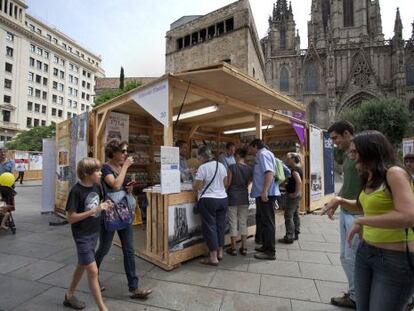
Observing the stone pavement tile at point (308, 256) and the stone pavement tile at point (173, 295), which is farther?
the stone pavement tile at point (308, 256)

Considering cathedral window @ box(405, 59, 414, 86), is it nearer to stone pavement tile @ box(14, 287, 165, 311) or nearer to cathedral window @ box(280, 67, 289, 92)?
cathedral window @ box(280, 67, 289, 92)

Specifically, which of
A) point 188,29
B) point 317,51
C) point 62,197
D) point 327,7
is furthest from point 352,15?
point 62,197

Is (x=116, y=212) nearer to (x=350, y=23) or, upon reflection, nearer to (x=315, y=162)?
(x=315, y=162)

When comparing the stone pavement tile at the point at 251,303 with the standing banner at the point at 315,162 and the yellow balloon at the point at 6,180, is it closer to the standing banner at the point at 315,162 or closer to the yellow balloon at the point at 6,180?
the yellow balloon at the point at 6,180

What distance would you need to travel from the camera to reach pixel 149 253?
188 inches

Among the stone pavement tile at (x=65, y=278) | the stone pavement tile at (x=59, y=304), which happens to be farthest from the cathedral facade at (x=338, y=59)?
the stone pavement tile at (x=59, y=304)

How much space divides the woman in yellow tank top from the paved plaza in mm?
1623

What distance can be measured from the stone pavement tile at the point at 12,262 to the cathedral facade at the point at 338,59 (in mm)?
51181

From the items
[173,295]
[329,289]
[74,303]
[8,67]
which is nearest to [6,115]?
[8,67]

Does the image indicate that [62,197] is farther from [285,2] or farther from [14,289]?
[285,2]

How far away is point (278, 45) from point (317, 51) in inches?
292

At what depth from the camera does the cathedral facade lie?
1956 inches

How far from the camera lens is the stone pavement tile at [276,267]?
4293mm

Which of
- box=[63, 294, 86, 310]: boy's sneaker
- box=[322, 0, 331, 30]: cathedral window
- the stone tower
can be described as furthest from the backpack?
box=[322, 0, 331, 30]: cathedral window
